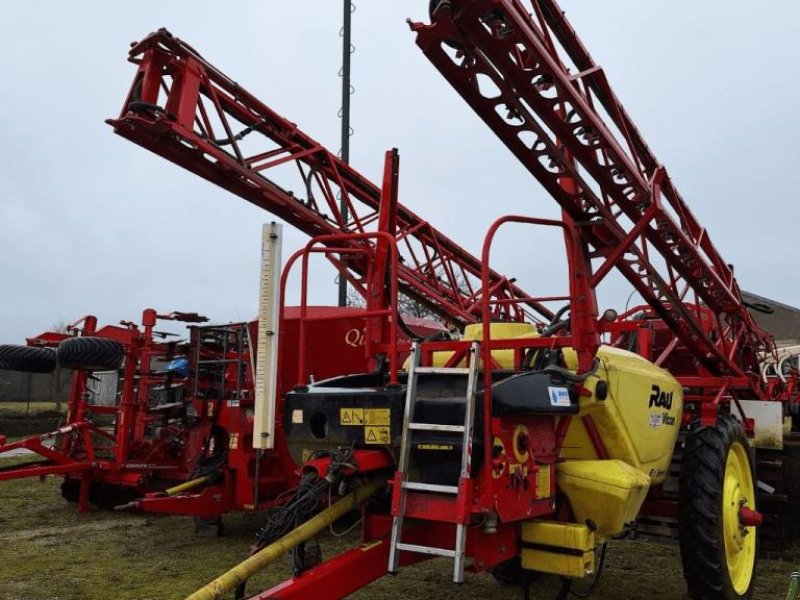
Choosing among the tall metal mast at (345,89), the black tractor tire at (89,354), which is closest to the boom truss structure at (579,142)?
the black tractor tire at (89,354)

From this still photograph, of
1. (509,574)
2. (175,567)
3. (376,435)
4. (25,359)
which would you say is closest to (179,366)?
(25,359)

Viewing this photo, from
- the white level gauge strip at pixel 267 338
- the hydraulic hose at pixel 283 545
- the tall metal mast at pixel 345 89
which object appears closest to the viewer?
the hydraulic hose at pixel 283 545

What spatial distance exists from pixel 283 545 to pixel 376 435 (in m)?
0.77

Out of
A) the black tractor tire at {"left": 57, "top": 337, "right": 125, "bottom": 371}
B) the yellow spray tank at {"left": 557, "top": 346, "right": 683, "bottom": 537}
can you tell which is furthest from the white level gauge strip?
the black tractor tire at {"left": 57, "top": 337, "right": 125, "bottom": 371}

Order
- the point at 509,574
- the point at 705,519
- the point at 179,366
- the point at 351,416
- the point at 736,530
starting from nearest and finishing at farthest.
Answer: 1. the point at 351,416
2. the point at 705,519
3. the point at 736,530
4. the point at 509,574
5. the point at 179,366

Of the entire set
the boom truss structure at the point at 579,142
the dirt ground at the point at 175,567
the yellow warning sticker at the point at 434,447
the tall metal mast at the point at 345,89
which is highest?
the tall metal mast at the point at 345,89

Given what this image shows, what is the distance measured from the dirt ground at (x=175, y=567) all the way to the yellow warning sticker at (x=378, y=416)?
6.90ft

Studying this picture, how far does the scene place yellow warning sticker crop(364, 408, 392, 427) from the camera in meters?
3.84

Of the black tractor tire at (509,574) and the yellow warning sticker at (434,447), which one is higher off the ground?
the yellow warning sticker at (434,447)

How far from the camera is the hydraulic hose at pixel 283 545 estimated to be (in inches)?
120

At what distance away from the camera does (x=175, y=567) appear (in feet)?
20.9

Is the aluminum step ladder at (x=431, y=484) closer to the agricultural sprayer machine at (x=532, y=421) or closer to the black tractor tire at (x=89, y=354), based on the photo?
the agricultural sprayer machine at (x=532, y=421)

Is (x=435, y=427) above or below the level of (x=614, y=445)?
above

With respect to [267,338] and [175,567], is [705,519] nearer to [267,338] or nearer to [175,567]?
[267,338]
